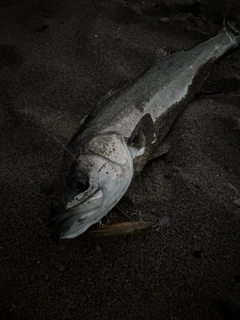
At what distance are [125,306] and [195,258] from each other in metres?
0.62

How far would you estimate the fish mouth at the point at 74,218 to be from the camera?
1892mm

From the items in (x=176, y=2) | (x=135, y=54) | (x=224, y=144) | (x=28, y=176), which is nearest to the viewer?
(x=28, y=176)

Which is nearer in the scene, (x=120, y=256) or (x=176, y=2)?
(x=120, y=256)

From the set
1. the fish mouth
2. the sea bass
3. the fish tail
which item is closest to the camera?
the fish mouth

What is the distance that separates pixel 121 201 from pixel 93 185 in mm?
415

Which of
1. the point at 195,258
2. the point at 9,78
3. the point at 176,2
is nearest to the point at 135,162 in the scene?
the point at 195,258

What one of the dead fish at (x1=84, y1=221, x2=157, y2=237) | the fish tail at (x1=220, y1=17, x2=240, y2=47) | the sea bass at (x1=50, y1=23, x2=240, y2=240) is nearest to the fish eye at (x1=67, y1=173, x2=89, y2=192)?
the sea bass at (x1=50, y1=23, x2=240, y2=240)

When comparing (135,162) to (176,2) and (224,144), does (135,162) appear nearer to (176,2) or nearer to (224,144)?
(224,144)

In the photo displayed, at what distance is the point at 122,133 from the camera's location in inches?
104

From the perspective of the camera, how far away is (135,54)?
4008 millimetres

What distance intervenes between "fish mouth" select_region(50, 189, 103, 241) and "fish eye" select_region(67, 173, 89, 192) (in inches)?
3.9

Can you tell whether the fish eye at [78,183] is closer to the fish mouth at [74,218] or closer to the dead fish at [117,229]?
the fish mouth at [74,218]

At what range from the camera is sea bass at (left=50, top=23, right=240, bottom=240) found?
201cm

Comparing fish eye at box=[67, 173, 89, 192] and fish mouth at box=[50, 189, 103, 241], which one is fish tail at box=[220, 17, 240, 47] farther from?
fish mouth at box=[50, 189, 103, 241]
